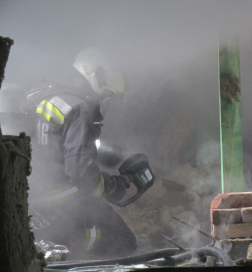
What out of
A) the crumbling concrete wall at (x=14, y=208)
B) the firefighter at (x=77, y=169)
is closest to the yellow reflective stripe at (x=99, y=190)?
the firefighter at (x=77, y=169)

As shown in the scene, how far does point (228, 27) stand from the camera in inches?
89.1

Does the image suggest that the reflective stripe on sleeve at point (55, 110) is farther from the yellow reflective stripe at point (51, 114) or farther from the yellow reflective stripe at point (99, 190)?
the yellow reflective stripe at point (99, 190)

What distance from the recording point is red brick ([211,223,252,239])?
1.78 m

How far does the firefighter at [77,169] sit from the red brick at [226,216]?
1.18m

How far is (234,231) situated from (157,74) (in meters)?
3.24

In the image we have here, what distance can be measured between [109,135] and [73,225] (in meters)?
1.77

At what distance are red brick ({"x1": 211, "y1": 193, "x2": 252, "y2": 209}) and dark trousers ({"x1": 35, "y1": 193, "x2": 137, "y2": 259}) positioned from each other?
4.83ft

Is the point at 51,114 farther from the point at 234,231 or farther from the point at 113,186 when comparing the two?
the point at 234,231

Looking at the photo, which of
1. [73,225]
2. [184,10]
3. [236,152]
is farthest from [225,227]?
[184,10]

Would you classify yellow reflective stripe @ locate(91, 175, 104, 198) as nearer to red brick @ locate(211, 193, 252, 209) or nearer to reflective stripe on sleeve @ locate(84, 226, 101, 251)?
reflective stripe on sleeve @ locate(84, 226, 101, 251)

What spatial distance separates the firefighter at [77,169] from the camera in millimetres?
2588

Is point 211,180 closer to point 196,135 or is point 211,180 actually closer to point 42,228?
point 196,135

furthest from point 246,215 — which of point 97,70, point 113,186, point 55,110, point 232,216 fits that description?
point 97,70


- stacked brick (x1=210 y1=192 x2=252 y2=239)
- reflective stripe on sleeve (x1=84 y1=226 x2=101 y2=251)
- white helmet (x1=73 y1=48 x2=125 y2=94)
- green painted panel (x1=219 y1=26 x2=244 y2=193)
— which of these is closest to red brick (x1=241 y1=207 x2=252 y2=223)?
stacked brick (x1=210 y1=192 x2=252 y2=239)
